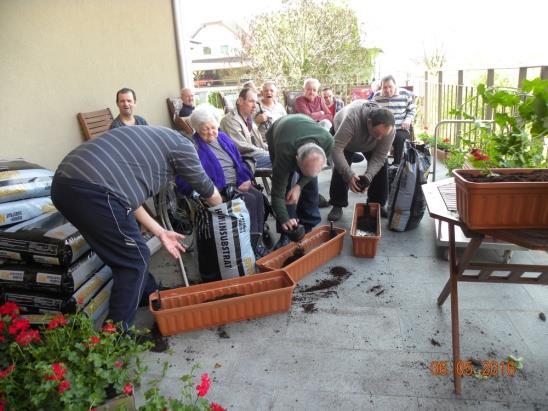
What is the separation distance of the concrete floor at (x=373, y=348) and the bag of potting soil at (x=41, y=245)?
0.61 meters

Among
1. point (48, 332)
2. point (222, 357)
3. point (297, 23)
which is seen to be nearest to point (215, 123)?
point (222, 357)

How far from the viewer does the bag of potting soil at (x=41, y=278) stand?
1.98 m

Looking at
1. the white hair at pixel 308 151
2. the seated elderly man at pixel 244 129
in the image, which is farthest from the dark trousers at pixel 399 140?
the white hair at pixel 308 151

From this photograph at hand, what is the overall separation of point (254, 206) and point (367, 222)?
3.45 feet

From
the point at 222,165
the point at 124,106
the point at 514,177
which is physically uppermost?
the point at 124,106

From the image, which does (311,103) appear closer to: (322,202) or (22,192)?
(322,202)

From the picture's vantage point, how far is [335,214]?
12.1 feet

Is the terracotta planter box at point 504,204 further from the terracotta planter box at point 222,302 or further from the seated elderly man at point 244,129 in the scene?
the seated elderly man at point 244,129

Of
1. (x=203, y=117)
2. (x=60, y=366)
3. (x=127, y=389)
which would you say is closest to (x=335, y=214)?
(x=203, y=117)

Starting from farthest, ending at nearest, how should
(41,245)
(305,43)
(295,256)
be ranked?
1. (305,43)
2. (295,256)
3. (41,245)

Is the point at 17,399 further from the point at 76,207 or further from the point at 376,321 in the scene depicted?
the point at 376,321

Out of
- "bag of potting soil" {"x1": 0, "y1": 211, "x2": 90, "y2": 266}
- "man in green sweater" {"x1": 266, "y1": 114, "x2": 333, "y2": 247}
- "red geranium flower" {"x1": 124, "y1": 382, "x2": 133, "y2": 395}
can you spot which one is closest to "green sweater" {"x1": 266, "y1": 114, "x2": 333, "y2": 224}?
"man in green sweater" {"x1": 266, "y1": 114, "x2": 333, "y2": 247}

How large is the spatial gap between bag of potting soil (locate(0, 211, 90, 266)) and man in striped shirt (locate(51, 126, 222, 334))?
0.22 meters

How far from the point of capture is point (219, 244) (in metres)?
2.43
